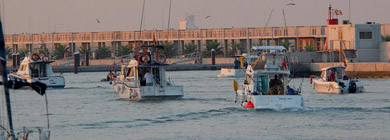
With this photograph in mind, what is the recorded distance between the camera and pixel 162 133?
3884cm

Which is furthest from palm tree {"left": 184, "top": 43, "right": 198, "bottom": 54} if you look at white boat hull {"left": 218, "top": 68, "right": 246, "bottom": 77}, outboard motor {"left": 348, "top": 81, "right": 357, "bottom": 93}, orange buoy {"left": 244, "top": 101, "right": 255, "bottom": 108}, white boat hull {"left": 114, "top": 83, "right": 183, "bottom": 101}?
orange buoy {"left": 244, "top": 101, "right": 255, "bottom": 108}

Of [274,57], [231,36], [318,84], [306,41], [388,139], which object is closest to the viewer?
[388,139]

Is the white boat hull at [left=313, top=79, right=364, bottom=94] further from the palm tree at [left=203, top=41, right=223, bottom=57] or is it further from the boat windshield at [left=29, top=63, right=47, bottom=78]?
the palm tree at [left=203, top=41, right=223, bottom=57]

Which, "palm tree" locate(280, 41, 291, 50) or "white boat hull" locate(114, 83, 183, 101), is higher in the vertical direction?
"palm tree" locate(280, 41, 291, 50)

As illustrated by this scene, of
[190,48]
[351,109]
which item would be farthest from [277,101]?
[190,48]

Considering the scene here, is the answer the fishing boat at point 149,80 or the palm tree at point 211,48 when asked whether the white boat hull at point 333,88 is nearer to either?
the fishing boat at point 149,80

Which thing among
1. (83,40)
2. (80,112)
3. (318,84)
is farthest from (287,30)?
(80,112)

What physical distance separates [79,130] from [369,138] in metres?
12.3

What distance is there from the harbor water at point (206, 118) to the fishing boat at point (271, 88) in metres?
0.41

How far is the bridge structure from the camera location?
138750 mm

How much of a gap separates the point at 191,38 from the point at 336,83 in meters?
91.3

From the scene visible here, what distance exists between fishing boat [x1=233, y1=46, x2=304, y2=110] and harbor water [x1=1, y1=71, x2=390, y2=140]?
1.34 ft

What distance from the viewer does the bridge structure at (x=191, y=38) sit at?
139 metres

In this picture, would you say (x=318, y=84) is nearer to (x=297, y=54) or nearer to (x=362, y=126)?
(x=362, y=126)
